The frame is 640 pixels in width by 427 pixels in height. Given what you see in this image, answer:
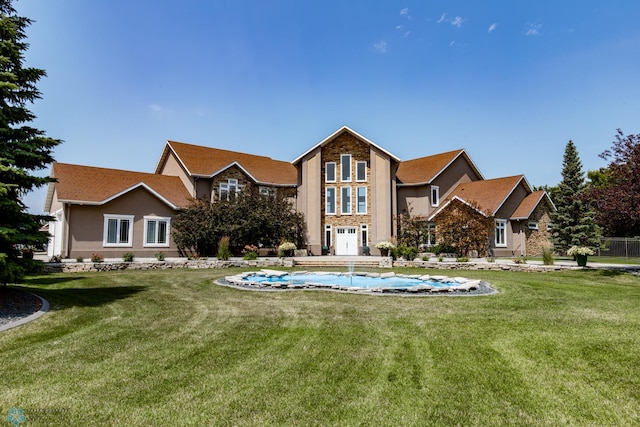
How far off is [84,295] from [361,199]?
21.8 m

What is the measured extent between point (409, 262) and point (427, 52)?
Answer: 36.3 ft

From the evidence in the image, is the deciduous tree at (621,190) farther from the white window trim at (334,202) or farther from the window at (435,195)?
the white window trim at (334,202)

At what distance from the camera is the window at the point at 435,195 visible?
30578 millimetres

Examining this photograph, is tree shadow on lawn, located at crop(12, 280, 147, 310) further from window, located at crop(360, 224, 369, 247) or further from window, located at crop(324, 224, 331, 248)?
window, located at crop(360, 224, 369, 247)

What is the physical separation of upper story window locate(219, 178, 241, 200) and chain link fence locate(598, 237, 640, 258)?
29.5 metres

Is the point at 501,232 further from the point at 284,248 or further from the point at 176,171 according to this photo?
the point at 176,171

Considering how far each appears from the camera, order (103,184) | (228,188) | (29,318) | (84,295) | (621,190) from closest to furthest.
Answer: (29,318)
(84,295)
(621,190)
(103,184)
(228,188)

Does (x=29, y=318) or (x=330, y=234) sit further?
(x=330, y=234)

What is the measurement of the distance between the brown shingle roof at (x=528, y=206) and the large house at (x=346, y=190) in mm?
70

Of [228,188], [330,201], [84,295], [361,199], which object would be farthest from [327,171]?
[84,295]

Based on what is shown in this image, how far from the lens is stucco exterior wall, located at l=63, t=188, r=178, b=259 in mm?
22688

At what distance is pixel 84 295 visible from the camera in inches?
411

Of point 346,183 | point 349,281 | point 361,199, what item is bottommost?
point 349,281

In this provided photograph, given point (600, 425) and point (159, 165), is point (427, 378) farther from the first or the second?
point (159, 165)
